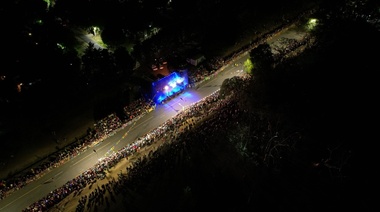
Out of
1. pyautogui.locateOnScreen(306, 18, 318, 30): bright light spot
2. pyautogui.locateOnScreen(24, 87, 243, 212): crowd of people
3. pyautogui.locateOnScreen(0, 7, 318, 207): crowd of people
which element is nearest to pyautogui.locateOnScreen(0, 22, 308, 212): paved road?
pyautogui.locateOnScreen(0, 7, 318, 207): crowd of people

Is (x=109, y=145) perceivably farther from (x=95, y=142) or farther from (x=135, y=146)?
(x=135, y=146)

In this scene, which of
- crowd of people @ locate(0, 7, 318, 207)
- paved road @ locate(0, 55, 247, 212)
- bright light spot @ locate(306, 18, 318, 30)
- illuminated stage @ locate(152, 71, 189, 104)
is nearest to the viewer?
crowd of people @ locate(0, 7, 318, 207)

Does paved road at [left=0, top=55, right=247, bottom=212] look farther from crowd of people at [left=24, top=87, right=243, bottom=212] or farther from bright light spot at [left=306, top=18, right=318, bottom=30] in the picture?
bright light spot at [left=306, top=18, right=318, bottom=30]

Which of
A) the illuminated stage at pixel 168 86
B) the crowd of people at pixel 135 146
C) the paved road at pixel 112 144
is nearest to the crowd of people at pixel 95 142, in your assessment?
the crowd of people at pixel 135 146

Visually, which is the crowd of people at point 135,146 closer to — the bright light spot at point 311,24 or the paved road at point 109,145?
the paved road at point 109,145

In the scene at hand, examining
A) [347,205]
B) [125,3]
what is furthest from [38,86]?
[347,205]

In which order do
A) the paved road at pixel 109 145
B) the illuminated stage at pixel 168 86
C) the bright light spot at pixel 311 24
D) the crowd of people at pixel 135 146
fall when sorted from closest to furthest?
1. the crowd of people at pixel 135 146
2. the paved road at pixel 109 145
3. the illuminated stage at pixel 168 86
4. the bright light spot at pixel 311 24

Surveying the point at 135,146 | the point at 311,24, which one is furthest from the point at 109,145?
the point at 311,24
